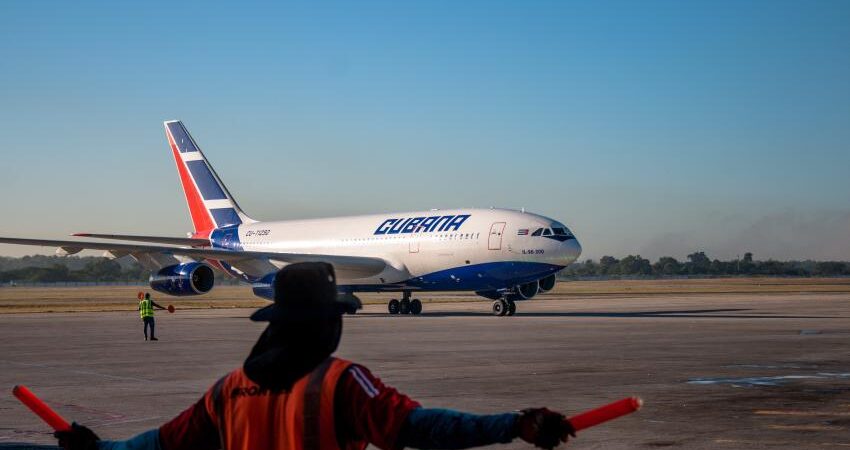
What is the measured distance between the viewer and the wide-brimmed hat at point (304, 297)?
359 centimetres

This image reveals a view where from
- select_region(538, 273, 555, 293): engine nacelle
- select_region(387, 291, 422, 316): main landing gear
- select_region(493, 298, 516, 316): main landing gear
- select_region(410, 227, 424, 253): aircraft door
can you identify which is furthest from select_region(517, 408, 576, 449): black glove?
select_region(387, 291, 422, 316): main landing gear

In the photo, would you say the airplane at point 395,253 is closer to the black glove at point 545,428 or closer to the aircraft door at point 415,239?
the aircraft door at point 415,239

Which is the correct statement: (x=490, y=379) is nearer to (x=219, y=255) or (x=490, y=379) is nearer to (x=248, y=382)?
(x=248, y=382)

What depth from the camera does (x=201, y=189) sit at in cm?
5172

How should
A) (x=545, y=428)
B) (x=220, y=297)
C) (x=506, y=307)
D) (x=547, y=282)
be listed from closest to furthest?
(x=545, y=428)
(x=506, y=307)
(x=547, y=282)
(x=220, y=297)

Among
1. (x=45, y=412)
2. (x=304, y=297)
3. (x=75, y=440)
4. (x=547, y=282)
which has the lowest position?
(x=75, y=440)

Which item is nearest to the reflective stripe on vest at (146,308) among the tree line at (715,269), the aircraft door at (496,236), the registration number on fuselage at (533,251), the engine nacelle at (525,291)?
the aircraft door at (496,236)

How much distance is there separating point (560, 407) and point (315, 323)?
9.82m

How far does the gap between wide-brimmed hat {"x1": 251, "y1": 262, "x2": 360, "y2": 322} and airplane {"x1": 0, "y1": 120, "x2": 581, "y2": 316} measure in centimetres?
3345

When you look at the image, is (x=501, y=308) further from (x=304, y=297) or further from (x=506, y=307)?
(x=304, y=297)

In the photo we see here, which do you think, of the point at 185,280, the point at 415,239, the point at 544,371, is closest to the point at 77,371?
the point at 544,371

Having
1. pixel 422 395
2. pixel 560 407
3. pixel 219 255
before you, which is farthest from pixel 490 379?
pixel 219 255

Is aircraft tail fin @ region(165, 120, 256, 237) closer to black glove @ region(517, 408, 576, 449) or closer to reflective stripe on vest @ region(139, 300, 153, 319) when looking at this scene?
reflective stripe on vest @ region(139, 300, 153, 319)

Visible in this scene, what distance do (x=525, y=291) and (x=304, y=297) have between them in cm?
3644
